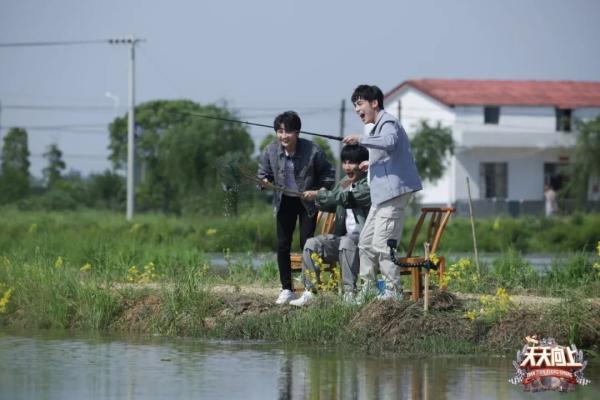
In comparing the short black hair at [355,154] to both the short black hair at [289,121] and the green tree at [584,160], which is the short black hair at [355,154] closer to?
the short black hair at [289,121]

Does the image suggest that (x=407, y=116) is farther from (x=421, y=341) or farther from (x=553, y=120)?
(x=421, y=341)

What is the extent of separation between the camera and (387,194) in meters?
10.4

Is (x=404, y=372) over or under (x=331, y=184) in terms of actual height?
under

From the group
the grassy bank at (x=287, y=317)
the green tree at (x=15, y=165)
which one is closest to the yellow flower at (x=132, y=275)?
the grassy bank at (x=287, y=317)

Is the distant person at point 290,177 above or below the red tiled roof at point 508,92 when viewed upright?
below

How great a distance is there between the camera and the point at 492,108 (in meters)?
64.1

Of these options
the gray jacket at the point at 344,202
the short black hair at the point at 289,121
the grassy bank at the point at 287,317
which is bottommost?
the grassy bank at the point at 287,317

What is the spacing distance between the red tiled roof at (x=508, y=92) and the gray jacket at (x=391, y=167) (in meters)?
52.8

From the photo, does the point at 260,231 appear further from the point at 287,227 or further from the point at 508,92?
the point at 508,92

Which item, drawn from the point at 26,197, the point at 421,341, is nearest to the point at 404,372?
the point at 421,341

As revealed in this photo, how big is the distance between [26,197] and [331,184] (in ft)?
140

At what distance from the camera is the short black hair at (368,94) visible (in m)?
10.7

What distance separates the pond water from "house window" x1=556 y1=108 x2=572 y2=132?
56011mm

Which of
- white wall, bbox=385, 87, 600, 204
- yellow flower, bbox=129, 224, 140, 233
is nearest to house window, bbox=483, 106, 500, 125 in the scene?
white wall, bbox=385, 87, 600, 204
